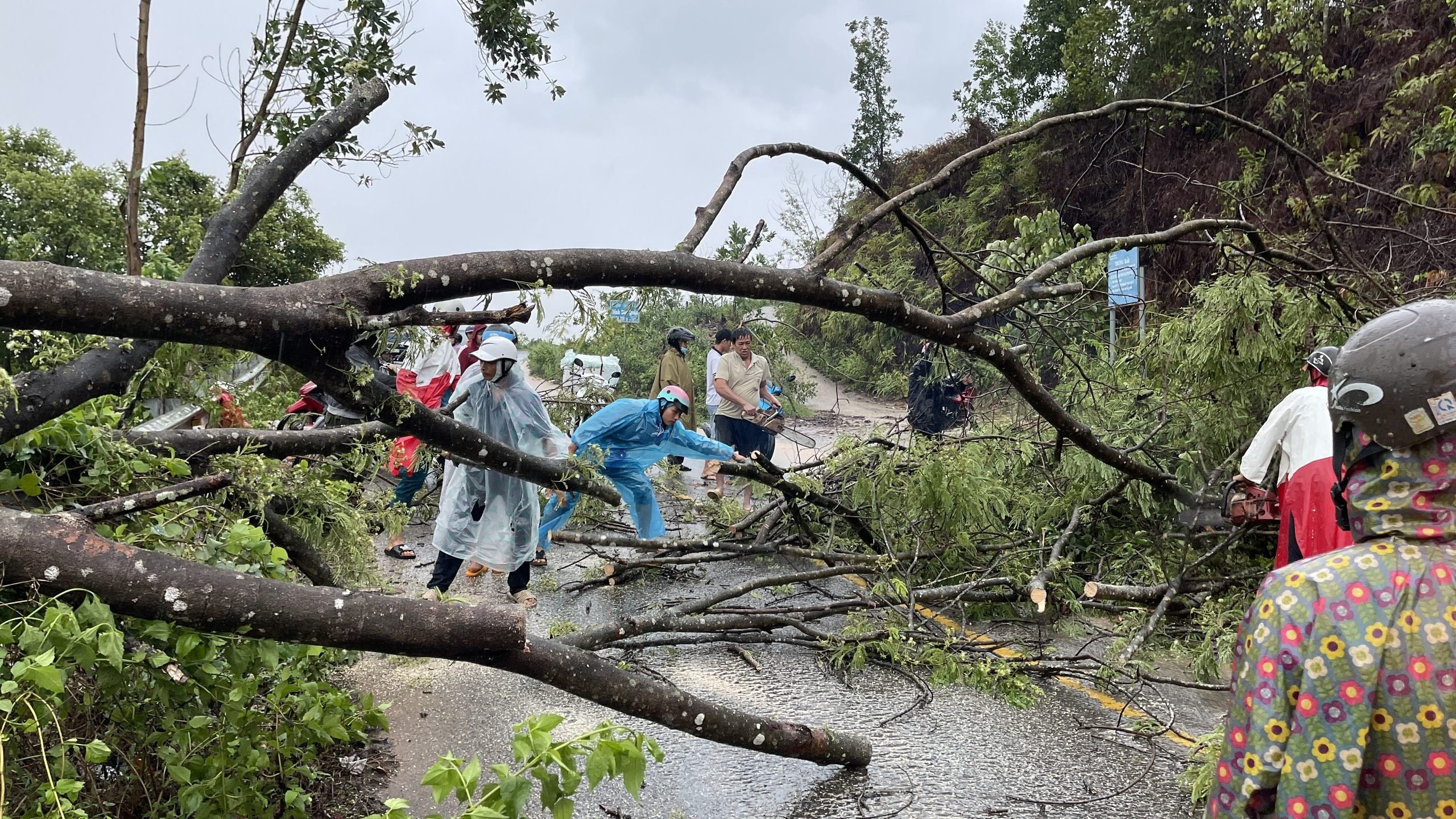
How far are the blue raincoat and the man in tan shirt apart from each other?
2.34 metres

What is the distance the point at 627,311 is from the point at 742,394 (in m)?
6.97

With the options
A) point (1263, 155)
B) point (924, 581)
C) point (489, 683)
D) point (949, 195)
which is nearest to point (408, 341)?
point (489, 683)

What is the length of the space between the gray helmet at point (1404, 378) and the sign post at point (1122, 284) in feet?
13.9

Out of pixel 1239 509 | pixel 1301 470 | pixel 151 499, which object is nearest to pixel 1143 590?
pixel 1239 509

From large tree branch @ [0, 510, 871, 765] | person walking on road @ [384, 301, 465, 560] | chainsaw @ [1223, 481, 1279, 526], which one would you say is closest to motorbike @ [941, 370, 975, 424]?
chainsaw @ [1223, 481, 1279, 526]

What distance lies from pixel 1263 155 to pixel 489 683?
16634 mm

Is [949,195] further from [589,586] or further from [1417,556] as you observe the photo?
[1417,556]

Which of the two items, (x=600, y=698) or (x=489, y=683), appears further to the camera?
(x=489, y=683)

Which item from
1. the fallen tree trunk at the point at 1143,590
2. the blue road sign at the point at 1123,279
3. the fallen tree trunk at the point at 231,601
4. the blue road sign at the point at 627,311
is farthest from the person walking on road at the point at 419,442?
the blue road sign at the point at 1123,279

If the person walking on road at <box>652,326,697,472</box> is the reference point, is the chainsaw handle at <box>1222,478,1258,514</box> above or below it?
below

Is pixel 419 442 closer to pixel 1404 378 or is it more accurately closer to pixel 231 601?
pixel 231 601

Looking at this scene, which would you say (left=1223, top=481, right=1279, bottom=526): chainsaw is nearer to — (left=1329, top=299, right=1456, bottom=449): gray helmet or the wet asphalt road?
the wet asphalt road

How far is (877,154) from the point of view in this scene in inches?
1364

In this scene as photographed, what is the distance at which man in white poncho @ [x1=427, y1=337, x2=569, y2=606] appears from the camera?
6.34 m
